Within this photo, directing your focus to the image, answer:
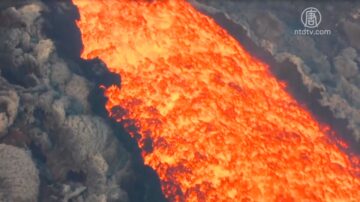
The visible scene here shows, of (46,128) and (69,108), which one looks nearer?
(46,128)

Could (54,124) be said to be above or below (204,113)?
below

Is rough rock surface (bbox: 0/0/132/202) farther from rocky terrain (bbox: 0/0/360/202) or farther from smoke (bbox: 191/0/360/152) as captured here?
smoke (bbox: 191/0/360/152)

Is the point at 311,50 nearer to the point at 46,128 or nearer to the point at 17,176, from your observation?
the point at 46,128

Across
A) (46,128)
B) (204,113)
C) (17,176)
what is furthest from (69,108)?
(204,113)

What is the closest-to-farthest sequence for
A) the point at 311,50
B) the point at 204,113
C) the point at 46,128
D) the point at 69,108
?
the point at 46,128 → the point at 69,108 → the point at 204,113 → the point at 311,50

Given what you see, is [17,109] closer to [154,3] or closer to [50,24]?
[50,24]

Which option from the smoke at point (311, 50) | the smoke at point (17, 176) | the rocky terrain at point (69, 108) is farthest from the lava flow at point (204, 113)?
the smoke at point (17, 176)
